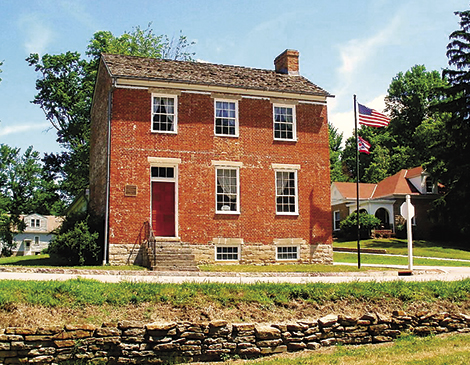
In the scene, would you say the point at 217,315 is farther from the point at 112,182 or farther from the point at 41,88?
the point at 41,88

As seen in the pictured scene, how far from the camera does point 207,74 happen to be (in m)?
24.8

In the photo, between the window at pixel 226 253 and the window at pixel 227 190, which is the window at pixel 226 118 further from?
the window at pixel 226 253

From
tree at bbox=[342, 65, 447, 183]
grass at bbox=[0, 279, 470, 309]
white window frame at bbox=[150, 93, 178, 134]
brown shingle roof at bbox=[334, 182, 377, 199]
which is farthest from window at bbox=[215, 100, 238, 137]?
tree at bbox=[342, 65, 447, 183]

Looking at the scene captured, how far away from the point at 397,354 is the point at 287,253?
14.4 meters

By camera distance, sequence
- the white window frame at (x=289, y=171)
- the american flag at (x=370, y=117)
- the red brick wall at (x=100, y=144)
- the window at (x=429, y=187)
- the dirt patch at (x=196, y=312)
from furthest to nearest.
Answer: the window at (x=429, y=187), the white window frame at (x=289, y=171), the red brick wall at (x=100, y=144), the american flag at (x=370, y=117), the dirt patch at (x=196, y=312)

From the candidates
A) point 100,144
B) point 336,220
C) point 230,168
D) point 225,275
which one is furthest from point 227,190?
point 336,220

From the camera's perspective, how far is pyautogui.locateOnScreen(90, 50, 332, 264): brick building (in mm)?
22125

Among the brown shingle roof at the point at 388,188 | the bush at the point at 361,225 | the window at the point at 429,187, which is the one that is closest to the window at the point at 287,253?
the bush at the point at 361,225

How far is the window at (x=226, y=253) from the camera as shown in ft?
75.3

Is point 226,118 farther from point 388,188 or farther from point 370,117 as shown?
point 388,188

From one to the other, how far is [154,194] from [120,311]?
12454 millimetres

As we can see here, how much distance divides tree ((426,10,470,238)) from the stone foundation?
53.2 feet

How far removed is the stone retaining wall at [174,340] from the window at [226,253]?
12.5 meters

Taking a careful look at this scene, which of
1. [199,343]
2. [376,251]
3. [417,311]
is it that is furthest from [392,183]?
[199,343]
